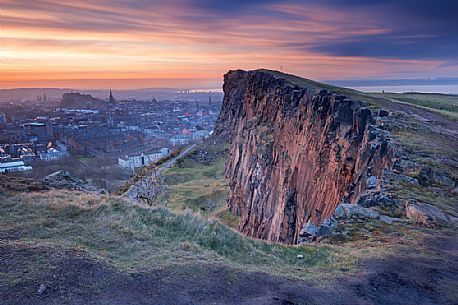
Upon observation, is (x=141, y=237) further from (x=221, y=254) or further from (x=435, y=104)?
(x=435, y=104)

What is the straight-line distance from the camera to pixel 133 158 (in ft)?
192

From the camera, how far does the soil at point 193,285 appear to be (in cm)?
680

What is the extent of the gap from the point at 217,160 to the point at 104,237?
209ft

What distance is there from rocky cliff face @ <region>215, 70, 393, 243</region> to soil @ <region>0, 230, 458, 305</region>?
7382 millimetres

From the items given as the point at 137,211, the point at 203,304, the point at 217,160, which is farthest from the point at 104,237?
the point at 217,160

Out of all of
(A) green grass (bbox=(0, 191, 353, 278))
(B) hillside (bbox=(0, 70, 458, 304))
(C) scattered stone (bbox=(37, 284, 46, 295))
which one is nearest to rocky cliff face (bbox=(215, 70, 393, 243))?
(B) hillside (bbox=(0, 70, 458, 304))

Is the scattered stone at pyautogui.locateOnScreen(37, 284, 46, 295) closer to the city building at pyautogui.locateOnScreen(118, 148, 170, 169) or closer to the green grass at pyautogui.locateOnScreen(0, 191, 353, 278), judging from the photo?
the green grass at pyautogui.locateOnScreen(0, 191, 353, 278)

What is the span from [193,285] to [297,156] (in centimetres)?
2395

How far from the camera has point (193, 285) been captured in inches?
292

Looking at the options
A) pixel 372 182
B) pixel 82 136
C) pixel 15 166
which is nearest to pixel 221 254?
pixel 372 182

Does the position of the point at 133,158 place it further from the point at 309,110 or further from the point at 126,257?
the point at 126,257

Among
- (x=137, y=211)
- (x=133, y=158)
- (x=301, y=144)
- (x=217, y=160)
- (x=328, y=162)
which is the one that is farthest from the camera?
(x=217, y=160)

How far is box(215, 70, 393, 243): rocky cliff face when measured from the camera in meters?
19.7

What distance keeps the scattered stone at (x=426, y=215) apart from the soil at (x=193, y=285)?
305 cm
